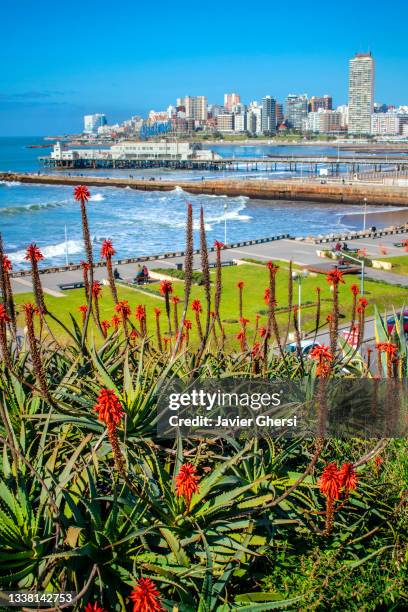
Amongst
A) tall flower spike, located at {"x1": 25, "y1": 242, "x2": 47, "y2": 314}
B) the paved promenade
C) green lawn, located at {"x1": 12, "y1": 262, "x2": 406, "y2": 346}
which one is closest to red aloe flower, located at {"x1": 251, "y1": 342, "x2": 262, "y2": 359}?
tall flower spike, located at {"x1": 25, "y1": 242, "x2": 47, "y2": 314}

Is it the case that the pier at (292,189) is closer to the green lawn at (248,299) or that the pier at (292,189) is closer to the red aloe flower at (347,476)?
the green lawn at (248,299)

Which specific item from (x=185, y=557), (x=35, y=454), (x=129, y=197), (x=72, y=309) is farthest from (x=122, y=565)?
(x=129, y=197)

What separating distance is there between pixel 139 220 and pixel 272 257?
111 ft

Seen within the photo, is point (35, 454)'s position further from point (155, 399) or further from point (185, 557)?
point (185, 557)

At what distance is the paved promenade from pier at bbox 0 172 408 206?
34.0 meters

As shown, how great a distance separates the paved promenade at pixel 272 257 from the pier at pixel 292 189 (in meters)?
34.0

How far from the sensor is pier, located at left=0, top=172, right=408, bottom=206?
267 feet

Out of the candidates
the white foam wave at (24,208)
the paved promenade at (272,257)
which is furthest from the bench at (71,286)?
the white foam wave at (24,208)

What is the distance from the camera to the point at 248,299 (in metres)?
28.4

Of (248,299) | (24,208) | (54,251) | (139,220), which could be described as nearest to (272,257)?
(248,299)

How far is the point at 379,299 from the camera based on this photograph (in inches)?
1112

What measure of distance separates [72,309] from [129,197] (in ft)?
235

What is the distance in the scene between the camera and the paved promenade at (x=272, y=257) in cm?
3378

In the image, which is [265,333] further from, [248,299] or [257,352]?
[248,299]
